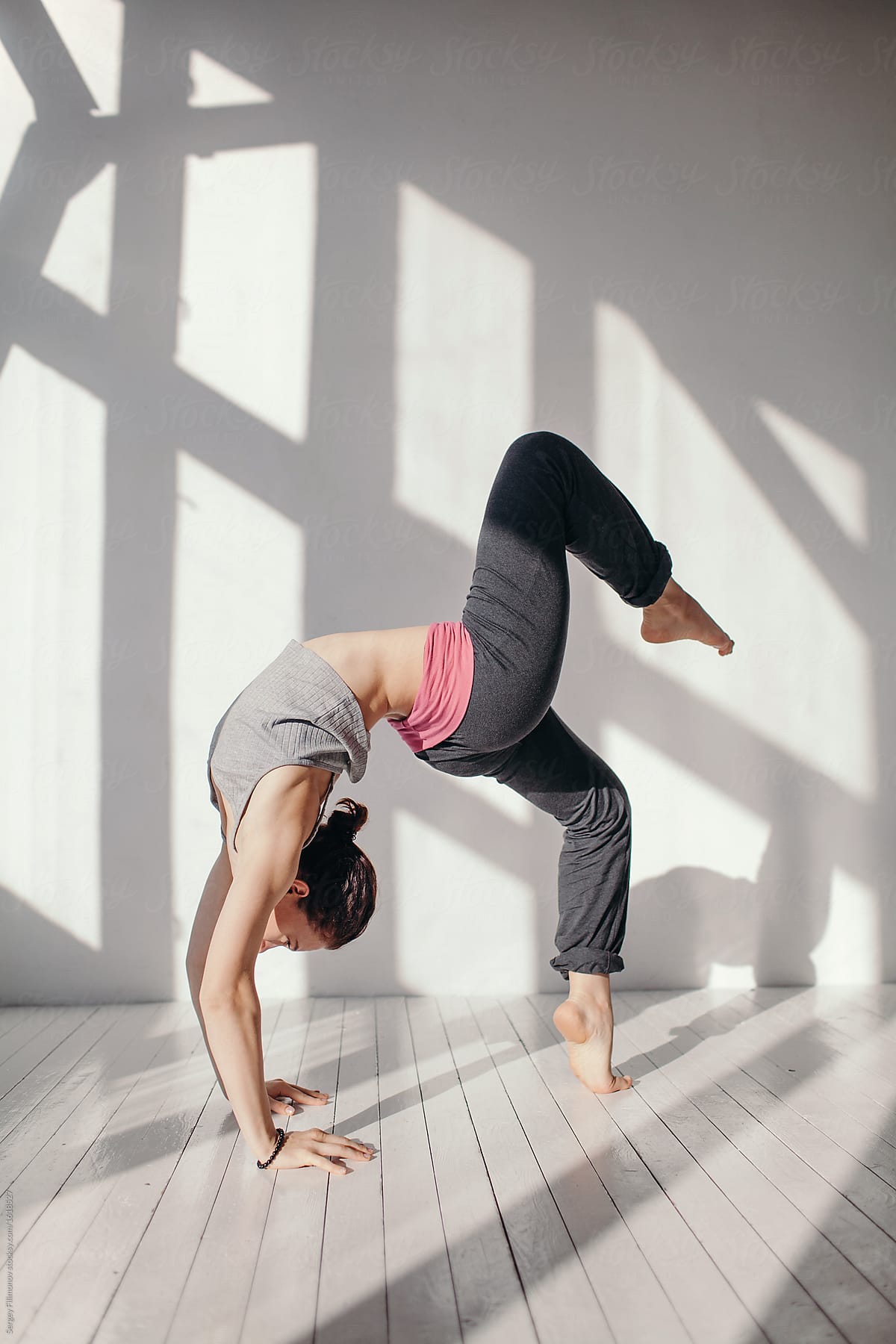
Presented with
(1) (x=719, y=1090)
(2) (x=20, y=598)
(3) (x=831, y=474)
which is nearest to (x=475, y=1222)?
(1) (x=719, y=1090)

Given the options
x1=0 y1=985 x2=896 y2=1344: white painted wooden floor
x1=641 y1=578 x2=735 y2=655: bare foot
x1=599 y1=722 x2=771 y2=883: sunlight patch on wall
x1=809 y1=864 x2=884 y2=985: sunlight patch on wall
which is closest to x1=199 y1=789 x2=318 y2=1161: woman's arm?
x1=0 y1=985 x2=896 y2=1344: white painted wooden floor

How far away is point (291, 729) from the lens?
66.1 inches

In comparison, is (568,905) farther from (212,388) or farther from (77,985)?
(212,388)

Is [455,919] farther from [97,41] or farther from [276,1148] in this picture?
[97,41]

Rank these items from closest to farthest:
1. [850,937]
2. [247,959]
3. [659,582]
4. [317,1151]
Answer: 1. [247,959]
2. [317,1151]
3. [659,582]
4. [850,937]

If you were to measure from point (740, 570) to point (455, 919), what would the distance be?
1416mm

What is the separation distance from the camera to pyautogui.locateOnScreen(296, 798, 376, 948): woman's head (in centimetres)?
188

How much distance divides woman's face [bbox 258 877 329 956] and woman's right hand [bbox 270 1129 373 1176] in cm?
33

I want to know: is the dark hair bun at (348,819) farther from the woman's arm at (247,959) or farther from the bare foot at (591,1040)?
the bare foot at (591,1040)

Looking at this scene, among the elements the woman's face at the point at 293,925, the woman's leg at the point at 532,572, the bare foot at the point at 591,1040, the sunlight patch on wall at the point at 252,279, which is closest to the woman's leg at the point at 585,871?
the bare foot at the point at 591,1040

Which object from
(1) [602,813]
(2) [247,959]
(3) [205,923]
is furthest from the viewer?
(1) [602,813]

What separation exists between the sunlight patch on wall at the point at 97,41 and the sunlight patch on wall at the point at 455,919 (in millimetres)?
2475

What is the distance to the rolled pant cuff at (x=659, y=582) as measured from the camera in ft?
6.32

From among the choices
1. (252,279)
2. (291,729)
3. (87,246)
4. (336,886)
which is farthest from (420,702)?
(87,246)
